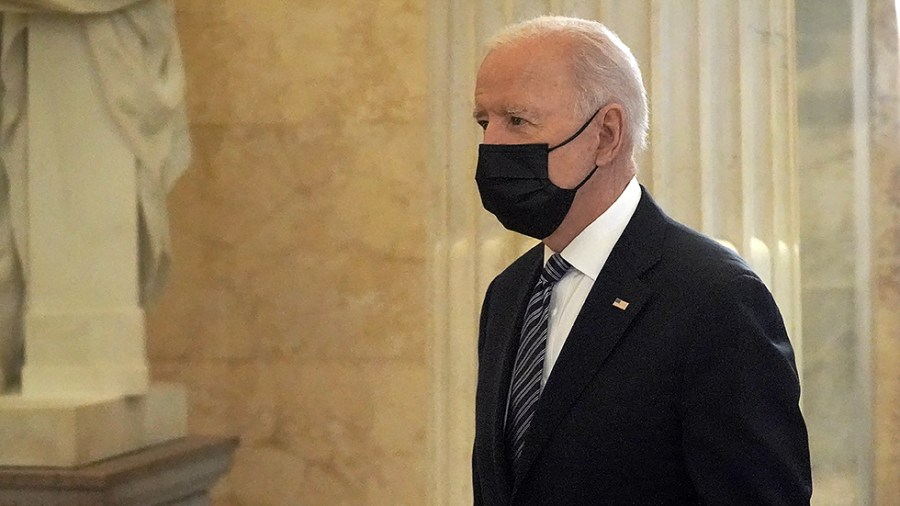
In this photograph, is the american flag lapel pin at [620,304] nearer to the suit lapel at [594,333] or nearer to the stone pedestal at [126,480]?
the suit lapel at [594,333]

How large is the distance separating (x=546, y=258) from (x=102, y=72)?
166 cm

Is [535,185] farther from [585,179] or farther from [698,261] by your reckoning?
[698,261]

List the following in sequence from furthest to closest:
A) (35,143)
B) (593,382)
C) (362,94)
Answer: (362,94), (35,143), (593,382)

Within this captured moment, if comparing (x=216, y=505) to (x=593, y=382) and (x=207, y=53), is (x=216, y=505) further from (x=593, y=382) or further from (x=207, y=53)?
(x=593, y=382)

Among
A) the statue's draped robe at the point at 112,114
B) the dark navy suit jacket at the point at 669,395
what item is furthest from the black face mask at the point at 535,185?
the statue's draped robe at the point at 112,114

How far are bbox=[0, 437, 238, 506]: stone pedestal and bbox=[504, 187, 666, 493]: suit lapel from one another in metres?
1.34

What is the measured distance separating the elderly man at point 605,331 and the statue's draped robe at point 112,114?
1473 millimetres

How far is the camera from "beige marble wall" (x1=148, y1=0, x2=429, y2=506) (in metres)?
4.70

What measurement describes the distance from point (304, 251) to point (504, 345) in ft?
8.20

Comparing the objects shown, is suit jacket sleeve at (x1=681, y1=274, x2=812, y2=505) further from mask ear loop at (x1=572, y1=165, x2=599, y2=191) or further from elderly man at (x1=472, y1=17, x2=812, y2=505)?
mask ear loop at (x1=572, y1=165, x2=599, y2=191)

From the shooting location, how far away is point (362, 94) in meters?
4.76

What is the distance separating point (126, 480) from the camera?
10.0ft

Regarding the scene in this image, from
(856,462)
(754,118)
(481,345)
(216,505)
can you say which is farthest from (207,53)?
(856,462)

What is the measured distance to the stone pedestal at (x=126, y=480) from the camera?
298 centimetres
